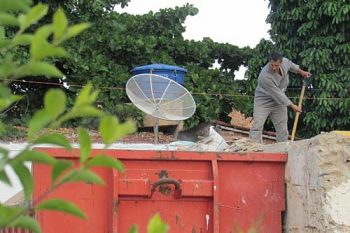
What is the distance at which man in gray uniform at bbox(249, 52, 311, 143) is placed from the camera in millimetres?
7227

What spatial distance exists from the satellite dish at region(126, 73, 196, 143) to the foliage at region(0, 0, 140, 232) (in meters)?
9.10

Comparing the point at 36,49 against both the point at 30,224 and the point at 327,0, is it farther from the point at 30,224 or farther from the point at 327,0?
the point at 327,0

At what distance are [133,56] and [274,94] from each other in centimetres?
715

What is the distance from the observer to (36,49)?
901 mm

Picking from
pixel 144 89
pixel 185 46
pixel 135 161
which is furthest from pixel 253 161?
pixel 185 46

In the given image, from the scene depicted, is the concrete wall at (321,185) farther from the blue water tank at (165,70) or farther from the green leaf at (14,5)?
the blue water tank at (165,70)

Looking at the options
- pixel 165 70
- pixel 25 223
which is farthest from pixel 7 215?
pixel 165 70

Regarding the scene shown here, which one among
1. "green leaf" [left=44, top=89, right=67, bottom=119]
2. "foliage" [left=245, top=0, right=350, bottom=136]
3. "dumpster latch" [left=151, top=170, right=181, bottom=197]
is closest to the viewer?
"green leaf" [left=44, top=89, right=67, bottom=119]

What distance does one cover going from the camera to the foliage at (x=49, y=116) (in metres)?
0.90

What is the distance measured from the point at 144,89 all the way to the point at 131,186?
6.82m

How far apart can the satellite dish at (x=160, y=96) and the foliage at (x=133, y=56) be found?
5.20 ft

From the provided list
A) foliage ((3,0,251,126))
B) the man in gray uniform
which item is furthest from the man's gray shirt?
foliage ((3,0,251,126))

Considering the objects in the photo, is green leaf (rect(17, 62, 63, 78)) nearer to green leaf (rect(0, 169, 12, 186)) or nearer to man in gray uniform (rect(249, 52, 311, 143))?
green leaf (rect(0, 169, 12, 186))

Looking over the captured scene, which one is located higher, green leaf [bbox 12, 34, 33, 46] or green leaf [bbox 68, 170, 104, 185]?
green leaf [bbox 12, 34, 33, 46]
